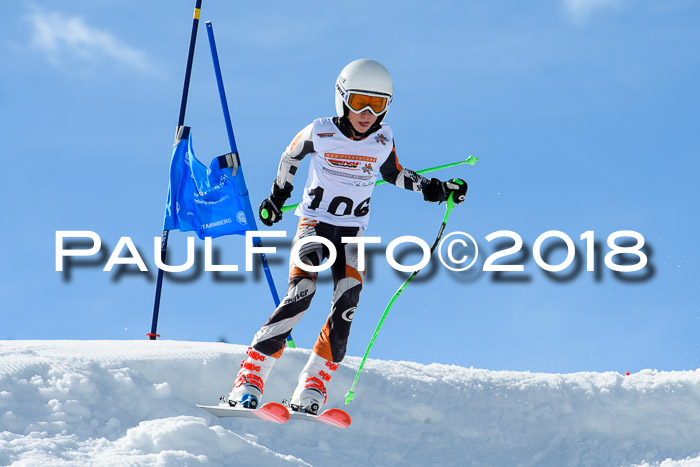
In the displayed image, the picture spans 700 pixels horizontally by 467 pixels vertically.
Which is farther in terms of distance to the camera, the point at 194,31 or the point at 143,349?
the point at 194,31

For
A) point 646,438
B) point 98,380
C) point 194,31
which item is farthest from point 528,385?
point 194,31

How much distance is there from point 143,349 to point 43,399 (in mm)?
1685

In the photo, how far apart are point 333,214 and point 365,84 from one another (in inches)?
42.7

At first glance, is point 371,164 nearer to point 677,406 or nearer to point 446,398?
point 446,398

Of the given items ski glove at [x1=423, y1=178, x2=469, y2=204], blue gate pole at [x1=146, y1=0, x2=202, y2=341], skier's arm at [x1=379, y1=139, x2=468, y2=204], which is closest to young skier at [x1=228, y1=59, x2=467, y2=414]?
skier's arm at [x1=379, y1=139, x2=468, y2=204]

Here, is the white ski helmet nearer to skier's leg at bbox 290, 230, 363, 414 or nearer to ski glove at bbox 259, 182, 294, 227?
ski glove at bbox 259, 182, 294, 227

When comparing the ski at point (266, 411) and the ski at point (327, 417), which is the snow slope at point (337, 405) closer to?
the ski at point (266, 411)

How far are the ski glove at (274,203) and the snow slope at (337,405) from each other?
5.67 feet

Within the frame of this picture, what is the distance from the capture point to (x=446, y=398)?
26.7 ft

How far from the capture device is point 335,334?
6129mm

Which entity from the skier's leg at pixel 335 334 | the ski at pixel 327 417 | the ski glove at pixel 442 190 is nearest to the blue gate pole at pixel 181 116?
the skier's leg at pixel 335 334

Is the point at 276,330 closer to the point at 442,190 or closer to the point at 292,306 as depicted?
the point at 292,306

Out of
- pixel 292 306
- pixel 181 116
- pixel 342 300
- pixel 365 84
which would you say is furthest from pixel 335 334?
pixel 181 116

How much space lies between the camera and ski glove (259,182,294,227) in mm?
6344
